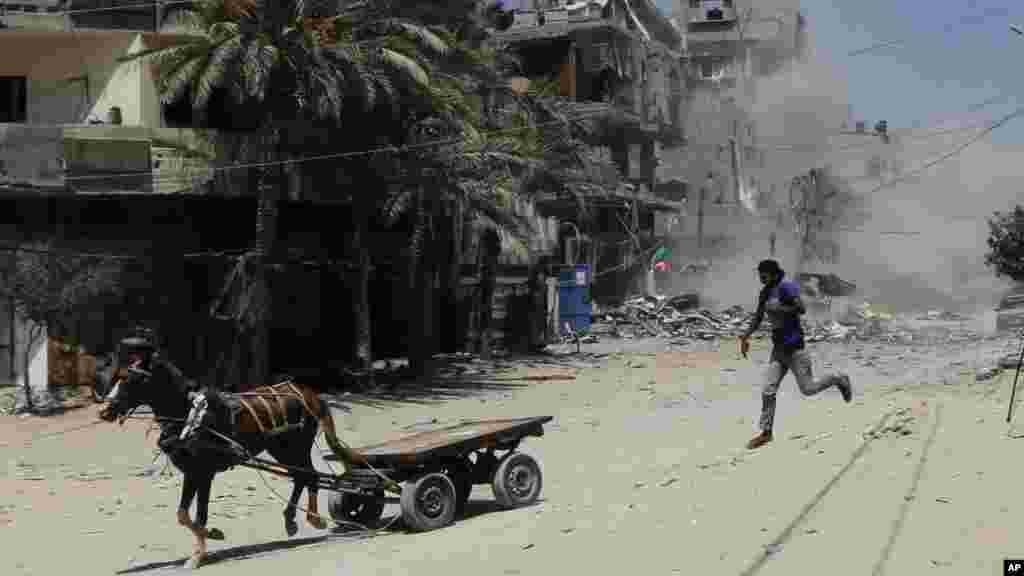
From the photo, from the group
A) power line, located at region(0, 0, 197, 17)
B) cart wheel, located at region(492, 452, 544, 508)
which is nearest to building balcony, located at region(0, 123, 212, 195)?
power line, located at region(0, 0, 197, 17)

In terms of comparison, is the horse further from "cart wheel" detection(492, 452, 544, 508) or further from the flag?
the flag

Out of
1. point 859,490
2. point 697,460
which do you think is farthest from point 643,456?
point 859,490

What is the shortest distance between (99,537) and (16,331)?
16.4 m

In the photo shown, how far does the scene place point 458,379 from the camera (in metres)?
28.9

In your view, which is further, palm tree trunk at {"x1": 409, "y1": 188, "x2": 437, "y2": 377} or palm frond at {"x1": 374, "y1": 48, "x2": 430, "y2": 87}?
palm tree trunk at {"x1": 409, "y1": 188, "x2": 437, "y2": 377}

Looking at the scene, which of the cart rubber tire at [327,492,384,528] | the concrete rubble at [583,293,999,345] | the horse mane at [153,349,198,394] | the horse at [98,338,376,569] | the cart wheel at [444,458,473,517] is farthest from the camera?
the concrete rubble at [583,293,999,345]

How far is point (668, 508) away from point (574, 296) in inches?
1240

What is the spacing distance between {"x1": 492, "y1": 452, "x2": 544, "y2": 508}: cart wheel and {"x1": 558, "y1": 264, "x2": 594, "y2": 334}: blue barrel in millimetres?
29521

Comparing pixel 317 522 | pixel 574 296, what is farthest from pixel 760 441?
pixel 574 296

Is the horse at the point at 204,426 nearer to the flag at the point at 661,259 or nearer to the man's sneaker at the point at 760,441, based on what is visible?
the man's sneaker at the point at 760,441

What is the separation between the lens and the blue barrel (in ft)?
134

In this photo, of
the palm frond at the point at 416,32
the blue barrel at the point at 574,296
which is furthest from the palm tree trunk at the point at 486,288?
the palm frond at the point at 416,32

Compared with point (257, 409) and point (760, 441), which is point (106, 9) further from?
point (760, 441)

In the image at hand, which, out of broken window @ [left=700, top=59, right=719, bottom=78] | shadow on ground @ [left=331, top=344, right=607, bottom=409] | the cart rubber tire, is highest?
broken window @ [left=700, top=59, right=719, bottom=78]
